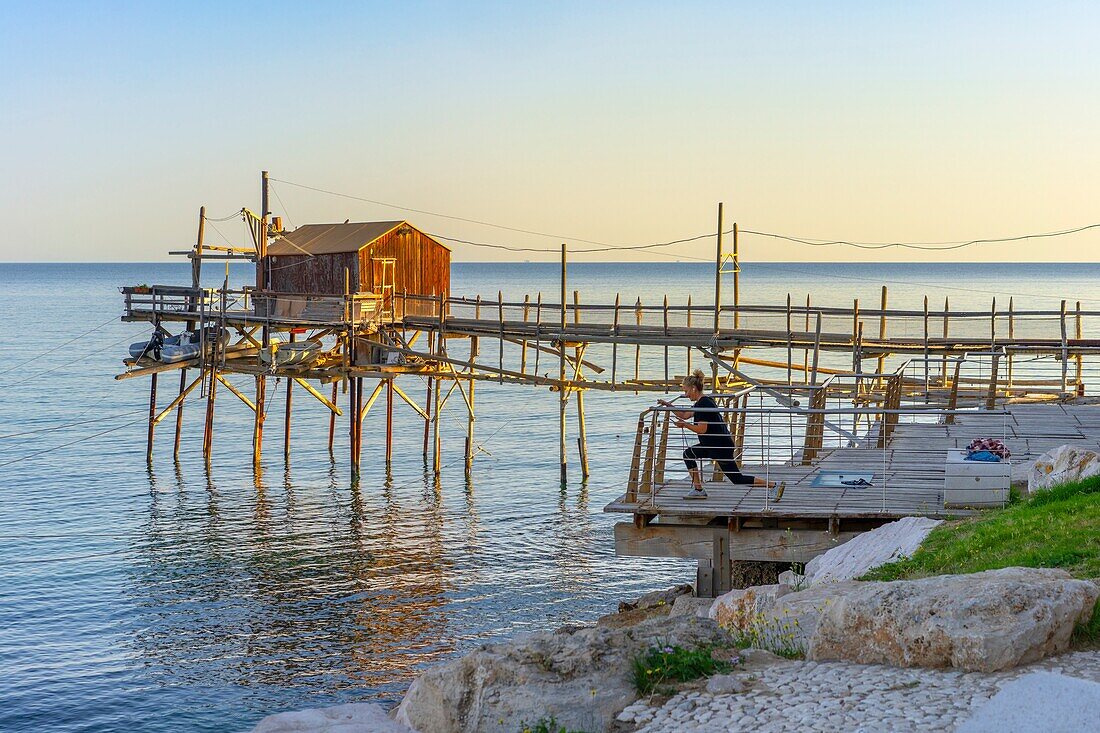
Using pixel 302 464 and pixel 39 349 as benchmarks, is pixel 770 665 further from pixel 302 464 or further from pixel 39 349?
pixel 39 349

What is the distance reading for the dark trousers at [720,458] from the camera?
14.2 meters

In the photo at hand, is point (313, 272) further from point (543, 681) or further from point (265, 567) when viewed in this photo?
point (543, 681)

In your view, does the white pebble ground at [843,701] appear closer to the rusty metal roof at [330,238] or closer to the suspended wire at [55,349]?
the rusty metal roof at [330,238]

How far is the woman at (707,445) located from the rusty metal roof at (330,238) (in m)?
21.9

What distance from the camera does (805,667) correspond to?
8.43 meters

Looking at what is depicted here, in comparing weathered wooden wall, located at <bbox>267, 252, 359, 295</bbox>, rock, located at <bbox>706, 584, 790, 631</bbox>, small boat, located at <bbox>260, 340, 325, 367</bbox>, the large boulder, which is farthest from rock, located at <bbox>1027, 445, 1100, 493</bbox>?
weathered wooden wall, located at <bbox>267, 252, 359, 295</bbox>

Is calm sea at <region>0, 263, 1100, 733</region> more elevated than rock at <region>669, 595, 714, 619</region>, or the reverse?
rock at <region>669, 595, 714, 619</region>

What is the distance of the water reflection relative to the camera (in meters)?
17.5

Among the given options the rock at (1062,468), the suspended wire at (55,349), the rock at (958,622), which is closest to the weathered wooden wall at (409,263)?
the rock at (1062,468)

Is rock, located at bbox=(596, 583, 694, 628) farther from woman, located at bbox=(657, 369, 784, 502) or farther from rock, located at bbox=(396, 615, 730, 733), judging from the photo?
rock, located at bbox=(396, 615, 730, 733)

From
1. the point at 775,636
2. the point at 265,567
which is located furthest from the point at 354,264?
the point at 775,636

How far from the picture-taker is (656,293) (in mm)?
160125

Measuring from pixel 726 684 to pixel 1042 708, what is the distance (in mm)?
2196

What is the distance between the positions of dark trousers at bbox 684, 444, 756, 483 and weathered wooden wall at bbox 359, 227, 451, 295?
2171 centimetres
